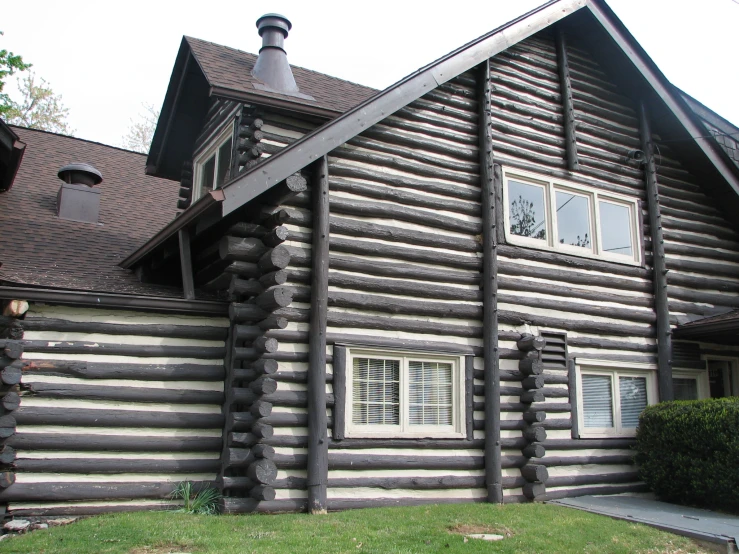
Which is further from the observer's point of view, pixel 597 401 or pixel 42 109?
pixel 42 109

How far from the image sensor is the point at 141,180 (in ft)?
54.4

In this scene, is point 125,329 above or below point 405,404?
above

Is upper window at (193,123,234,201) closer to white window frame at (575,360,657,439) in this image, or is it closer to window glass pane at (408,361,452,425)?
window glass pane at (408,361,452,425)

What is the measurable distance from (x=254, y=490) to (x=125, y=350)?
7.97ft

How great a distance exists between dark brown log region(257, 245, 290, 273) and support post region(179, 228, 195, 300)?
123 centimetres

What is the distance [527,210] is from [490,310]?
2.16m

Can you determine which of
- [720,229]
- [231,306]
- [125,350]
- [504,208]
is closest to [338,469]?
[231,306]

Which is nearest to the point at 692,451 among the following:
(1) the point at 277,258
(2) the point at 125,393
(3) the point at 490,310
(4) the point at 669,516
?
(4) the point at 669,516

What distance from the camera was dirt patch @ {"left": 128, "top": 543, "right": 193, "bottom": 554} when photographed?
687 centimetres

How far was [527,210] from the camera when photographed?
12000 millimetres

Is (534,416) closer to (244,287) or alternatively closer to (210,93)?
(244,287)

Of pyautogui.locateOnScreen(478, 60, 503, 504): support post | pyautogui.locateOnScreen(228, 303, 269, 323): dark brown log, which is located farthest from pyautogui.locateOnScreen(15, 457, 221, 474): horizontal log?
pyautogui.locateOnScreen(478, 60, 503, 504): support post

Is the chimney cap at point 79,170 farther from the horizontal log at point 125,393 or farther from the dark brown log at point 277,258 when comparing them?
the dark brown log at point 277,258

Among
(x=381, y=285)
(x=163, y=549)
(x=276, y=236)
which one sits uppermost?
(x=276, y=236)
